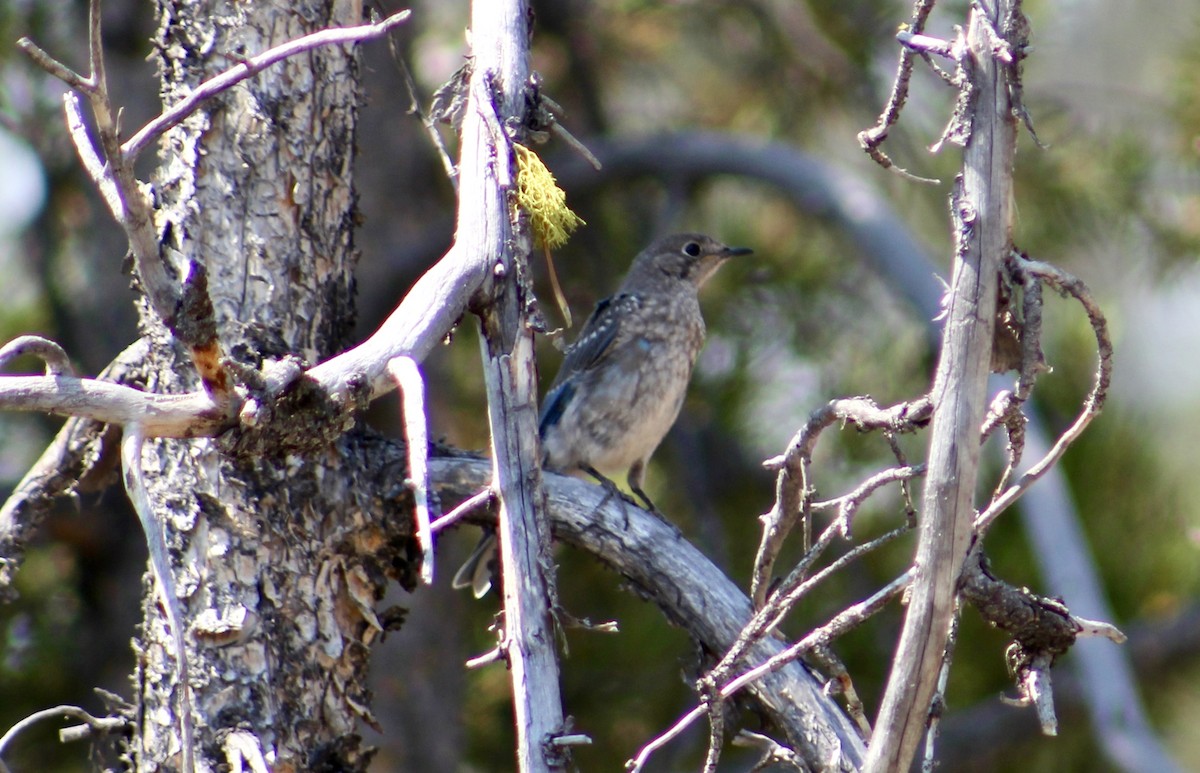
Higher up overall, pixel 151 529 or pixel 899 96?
pixel 899 96

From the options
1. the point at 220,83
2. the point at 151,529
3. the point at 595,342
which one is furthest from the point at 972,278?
the point at 595,342

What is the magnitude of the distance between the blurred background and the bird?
0.85 feet

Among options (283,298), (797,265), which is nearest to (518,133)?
(283,298)

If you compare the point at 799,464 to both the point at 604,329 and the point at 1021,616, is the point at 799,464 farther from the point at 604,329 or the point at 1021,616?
the point at 604,329

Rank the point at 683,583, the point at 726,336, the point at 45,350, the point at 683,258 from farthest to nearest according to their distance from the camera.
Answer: the point at 726,336 → the point at 683,258 → the point at 683,583 → the point at 45,350

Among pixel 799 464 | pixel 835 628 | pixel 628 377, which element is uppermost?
pixel 628 377

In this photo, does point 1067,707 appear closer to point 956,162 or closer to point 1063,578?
point 1063,578

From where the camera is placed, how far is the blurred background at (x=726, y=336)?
3.78 m

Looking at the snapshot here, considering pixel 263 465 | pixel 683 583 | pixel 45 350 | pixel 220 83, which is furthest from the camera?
pixel 683 583

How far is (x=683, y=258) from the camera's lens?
4043mm

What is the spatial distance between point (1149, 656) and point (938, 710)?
2.52 meters

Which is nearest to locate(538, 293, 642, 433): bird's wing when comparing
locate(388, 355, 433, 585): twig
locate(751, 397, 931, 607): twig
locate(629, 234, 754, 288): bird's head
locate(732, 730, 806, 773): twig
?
locate(629, 234, 754, 288): bird's head

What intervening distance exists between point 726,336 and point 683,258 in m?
0.43

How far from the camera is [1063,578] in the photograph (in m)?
3.07
